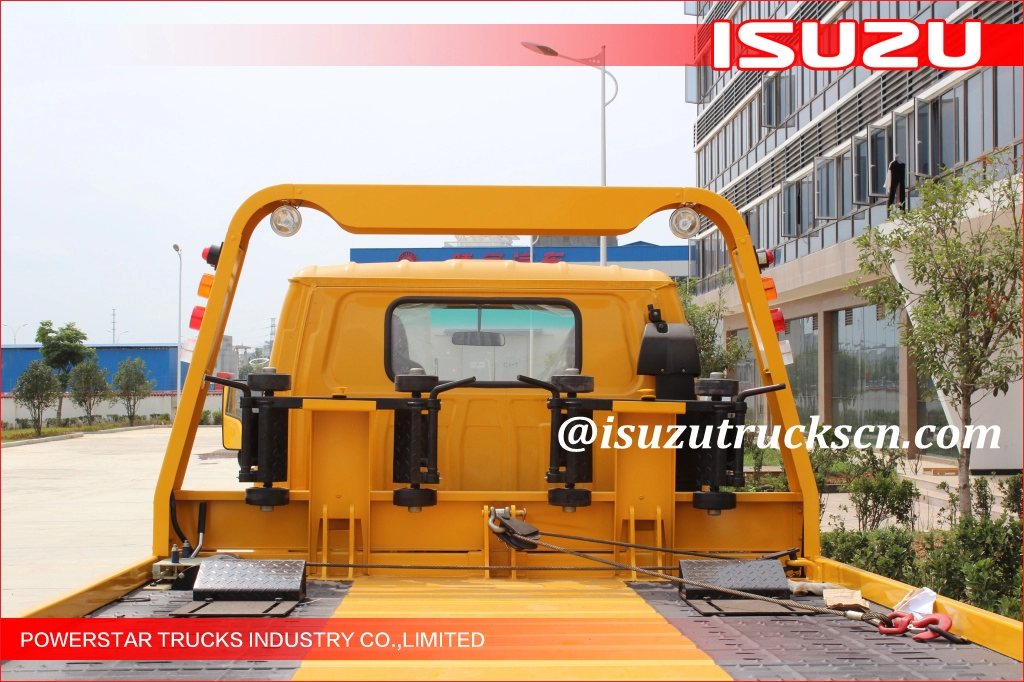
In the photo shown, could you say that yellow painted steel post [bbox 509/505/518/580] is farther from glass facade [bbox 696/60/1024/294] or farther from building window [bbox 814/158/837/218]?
building window [bbox 814/158/837/218]

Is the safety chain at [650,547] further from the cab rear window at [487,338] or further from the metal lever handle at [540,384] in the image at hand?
the cab rear window at [487,338]

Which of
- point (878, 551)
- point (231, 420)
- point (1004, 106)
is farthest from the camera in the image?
point (1004, 106)

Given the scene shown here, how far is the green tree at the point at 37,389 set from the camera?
38188 millimetres

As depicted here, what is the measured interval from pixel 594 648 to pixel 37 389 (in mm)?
40857

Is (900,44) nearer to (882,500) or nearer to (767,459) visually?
(767,459)

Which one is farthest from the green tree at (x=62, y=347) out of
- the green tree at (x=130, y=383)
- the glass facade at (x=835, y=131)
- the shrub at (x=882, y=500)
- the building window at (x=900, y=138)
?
the shrub at (x=882, y=500)

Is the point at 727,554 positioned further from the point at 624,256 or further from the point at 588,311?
the point at 624,256

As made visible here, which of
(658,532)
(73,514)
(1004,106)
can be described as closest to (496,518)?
(658,532)

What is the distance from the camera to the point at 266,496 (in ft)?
12.4

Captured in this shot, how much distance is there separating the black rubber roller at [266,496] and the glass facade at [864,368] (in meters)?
18.9

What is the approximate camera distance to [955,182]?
31.3 ft

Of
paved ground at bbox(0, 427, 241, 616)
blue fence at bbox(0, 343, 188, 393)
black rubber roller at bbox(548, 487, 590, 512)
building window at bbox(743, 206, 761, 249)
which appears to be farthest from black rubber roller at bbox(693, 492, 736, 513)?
blue fence at bbox(0, 343, 188, 393)

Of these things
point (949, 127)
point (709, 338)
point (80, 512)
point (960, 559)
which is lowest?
point (80, 512)

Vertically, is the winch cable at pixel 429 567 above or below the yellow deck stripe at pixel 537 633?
above
